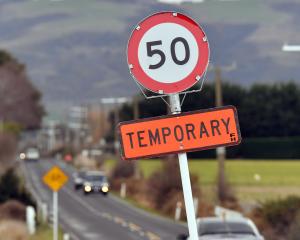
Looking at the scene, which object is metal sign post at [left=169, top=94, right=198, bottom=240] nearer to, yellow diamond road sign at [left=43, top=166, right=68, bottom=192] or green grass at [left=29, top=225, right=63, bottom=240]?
yellow diamond road sign at [left=43, top=166, right=68, bottom=192]

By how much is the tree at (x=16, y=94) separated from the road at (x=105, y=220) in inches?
2942

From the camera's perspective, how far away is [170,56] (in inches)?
310

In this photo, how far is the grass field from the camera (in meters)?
59.2

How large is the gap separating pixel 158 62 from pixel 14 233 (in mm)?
21353

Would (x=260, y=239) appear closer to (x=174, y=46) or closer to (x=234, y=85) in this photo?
(x=174, y=46)

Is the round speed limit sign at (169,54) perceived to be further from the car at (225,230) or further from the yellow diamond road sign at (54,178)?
the yellow diamond road sign at (54,178)

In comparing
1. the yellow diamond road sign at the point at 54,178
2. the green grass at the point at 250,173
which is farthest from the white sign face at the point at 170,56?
the green grass at the point at 250,173

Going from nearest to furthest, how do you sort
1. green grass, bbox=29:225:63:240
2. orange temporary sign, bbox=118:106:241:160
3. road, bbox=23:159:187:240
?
orange temporary sign, bbox=118:106:241:160, green grass, bbox=29:225:63:240, road, bbox=23:159:187:240

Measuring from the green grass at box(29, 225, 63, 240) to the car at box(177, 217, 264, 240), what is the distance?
46.4 ft

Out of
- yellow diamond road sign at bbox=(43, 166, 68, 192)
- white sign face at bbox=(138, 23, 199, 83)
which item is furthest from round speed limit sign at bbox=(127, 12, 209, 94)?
yellow diamond road sign at bbox=(43, 166, 68, 192)

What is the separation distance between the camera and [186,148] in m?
7.82

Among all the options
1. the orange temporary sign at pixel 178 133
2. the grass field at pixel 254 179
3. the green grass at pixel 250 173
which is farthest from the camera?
the green grass at pixel 250 173

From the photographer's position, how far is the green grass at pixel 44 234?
115 feet

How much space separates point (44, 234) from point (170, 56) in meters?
29.6
